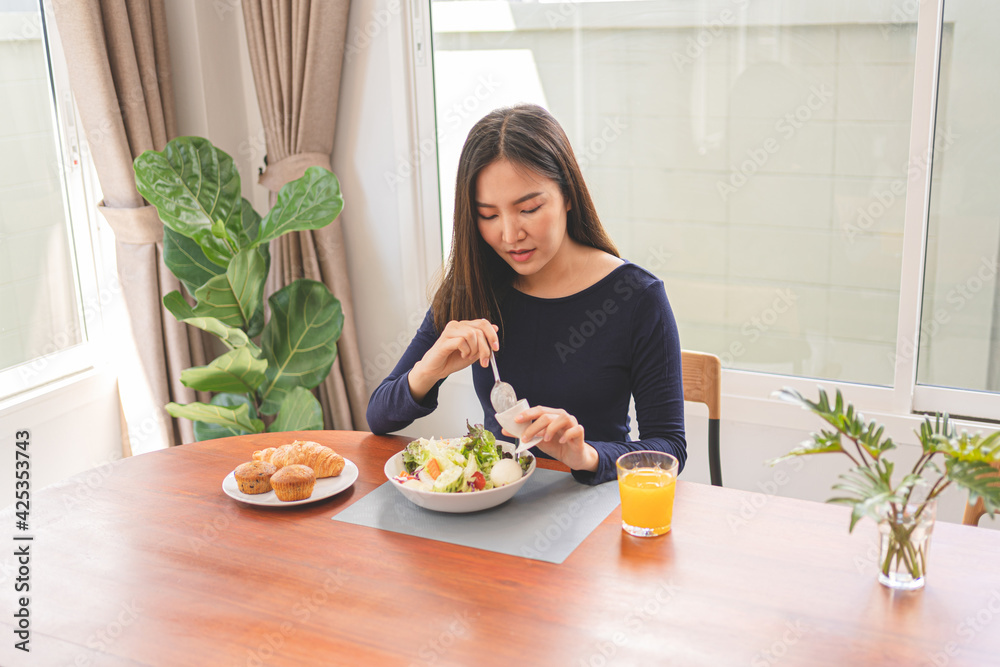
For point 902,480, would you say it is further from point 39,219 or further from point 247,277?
point 39,219

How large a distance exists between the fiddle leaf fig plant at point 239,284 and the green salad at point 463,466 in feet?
2.84

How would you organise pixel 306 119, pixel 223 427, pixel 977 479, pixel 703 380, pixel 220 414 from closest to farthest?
pixel 977 479
pixel 703 380
pixel 220 414
pixel 223 427
pixel 306 119

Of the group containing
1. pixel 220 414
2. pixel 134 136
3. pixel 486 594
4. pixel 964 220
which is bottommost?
pixel 220 414

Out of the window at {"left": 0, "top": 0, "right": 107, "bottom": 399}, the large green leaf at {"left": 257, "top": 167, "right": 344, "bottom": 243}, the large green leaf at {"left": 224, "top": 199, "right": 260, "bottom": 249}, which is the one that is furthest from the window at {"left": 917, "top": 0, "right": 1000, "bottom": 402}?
the window at {"left": 0, "top": 0, "right": 107, "bottom": 399}

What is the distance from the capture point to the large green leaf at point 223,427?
2.45 meters

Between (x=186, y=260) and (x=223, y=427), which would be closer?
(x=186, y=260)

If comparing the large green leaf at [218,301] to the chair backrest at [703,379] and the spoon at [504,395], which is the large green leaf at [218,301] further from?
the chair backrest at [703,379]

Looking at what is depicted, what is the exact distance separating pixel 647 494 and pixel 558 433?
0.60 feet

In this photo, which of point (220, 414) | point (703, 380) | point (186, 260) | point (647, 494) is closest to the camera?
point (647, 494)

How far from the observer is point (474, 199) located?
1.70 meters

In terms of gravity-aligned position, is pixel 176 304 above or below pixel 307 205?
below

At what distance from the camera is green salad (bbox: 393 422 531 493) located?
1.37m

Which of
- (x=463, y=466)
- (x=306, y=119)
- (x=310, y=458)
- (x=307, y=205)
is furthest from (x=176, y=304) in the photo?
(x=463, y=466)

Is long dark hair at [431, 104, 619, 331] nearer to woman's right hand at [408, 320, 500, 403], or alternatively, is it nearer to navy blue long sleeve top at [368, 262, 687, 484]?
navy blue long sleeve top at [368, 262, 687, 484]
